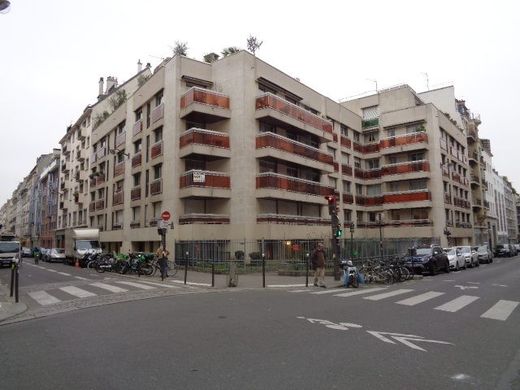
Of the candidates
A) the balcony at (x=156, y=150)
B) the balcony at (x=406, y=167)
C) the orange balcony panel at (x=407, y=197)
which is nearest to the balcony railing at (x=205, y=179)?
the balcony at (x=156, y=150)

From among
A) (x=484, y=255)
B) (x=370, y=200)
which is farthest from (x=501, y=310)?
(x=370, y=200)

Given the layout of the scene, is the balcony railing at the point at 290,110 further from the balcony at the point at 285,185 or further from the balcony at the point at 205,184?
the balcony at the point at 205,184

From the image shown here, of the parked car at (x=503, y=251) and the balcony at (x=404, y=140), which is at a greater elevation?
the balcony at (x=404, y=140)

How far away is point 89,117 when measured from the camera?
51.6 meters

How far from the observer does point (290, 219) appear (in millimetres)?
31016

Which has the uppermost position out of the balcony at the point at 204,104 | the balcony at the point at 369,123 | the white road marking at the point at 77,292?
the balcony at the point at 369,123

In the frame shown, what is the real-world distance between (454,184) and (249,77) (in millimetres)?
29911

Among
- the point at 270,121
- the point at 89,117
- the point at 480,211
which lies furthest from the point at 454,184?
the point at 89,117

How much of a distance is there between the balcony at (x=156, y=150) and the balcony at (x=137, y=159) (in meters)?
2.47

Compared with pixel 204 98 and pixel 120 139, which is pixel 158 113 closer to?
pixel 204 98

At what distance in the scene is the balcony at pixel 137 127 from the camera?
115 ft

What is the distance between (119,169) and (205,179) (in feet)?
45.7

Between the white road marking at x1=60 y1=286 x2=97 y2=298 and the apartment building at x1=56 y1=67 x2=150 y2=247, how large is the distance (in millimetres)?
28713

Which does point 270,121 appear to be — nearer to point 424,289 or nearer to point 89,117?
point 424,289
